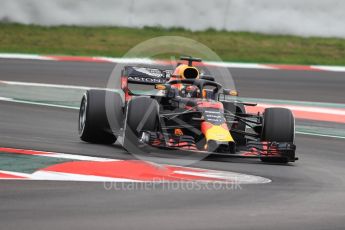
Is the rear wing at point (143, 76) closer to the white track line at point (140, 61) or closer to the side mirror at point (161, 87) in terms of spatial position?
the side mirror at point (161, 87)

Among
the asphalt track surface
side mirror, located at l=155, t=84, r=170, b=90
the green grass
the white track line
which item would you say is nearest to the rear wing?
the asphalt track surface

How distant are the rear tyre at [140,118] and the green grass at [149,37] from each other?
13.5m

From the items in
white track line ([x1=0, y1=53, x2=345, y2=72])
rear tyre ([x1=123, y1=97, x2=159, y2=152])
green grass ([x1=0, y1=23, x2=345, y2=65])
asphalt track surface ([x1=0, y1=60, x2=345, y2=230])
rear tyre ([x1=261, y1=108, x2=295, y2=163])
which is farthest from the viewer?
green grass ([x1=0, y1=23, x2=345, y2=65])

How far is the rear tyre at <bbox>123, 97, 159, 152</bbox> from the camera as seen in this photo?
1130 centimetres

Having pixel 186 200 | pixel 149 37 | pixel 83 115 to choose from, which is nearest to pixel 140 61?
pixel 149 37

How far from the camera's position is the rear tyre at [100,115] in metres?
12.5

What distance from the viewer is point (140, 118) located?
446 inches

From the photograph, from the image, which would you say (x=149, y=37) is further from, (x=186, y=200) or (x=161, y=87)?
(x=186, y=200)

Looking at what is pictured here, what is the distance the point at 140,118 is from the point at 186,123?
0.64 m

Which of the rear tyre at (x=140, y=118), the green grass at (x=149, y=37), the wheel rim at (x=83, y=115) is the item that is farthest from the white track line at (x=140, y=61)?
the rear tyre at (x=140, y=118)

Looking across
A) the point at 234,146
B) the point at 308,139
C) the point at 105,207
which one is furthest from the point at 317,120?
the point at 105,207

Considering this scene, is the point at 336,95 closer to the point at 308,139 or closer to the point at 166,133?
the point at 308,139

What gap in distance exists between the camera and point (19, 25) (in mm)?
26047

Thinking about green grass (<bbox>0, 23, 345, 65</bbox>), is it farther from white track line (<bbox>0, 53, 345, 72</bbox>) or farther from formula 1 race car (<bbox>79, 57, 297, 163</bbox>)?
formula 1 race car (<bbox>79, 57, 297, 163</bbox>)
